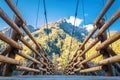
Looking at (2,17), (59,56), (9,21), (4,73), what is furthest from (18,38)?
(59,56)

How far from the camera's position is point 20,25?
4371 mm

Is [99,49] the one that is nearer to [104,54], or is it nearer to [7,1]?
[104,54]

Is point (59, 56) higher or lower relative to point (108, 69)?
higher

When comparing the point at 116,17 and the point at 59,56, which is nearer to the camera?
the point at 116,17

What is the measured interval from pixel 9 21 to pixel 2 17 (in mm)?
314

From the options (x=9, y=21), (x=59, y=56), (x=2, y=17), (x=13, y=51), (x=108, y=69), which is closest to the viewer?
(x=2, y=17)

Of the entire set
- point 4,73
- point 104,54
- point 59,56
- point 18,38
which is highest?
point 59,56

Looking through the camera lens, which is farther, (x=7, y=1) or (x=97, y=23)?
(x=97, y=23)

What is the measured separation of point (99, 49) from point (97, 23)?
59 cm

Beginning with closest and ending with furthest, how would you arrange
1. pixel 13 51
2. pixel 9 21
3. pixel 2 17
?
pixel 2 17 → pixel 9 21 → pixel 13 51

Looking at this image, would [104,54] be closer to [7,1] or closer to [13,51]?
[13,51]

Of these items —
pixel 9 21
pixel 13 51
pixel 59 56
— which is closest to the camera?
pixel 9 21

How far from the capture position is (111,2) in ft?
10.9

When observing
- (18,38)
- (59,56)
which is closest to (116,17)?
(18,38)
